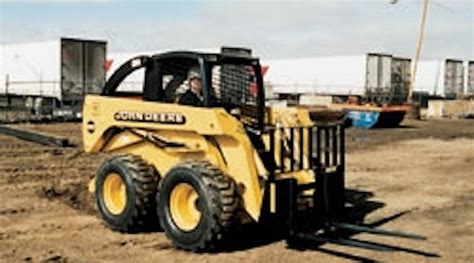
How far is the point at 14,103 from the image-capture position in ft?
113

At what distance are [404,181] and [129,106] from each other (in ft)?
23.0

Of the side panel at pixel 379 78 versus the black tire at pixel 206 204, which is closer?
the black tire at pixel 206 204

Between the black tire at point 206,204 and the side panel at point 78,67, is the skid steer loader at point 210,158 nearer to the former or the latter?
the black tire at point 206,204

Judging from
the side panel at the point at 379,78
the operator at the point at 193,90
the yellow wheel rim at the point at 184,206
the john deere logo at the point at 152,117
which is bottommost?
the yellow wheel rim at the point at 184,206

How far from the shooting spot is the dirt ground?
7961 mm

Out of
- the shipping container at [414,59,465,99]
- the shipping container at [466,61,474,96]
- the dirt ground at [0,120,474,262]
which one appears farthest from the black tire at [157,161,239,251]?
the shipping container at [466,61,474,96]

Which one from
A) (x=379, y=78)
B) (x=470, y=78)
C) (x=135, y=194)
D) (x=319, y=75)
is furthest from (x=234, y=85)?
(x=470, y=78)

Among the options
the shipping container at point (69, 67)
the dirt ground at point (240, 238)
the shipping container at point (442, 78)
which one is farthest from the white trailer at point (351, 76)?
the dirt ground at point (240, 238)

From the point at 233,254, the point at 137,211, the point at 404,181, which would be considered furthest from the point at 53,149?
the point at 233,254

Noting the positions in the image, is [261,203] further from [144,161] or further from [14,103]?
[14,103]

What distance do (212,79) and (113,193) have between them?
2.07 m

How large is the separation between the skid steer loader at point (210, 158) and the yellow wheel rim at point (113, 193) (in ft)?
0.04

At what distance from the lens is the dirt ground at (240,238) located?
313 inches

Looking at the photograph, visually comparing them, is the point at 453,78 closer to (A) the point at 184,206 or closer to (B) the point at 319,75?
(B) the point at 319,75
